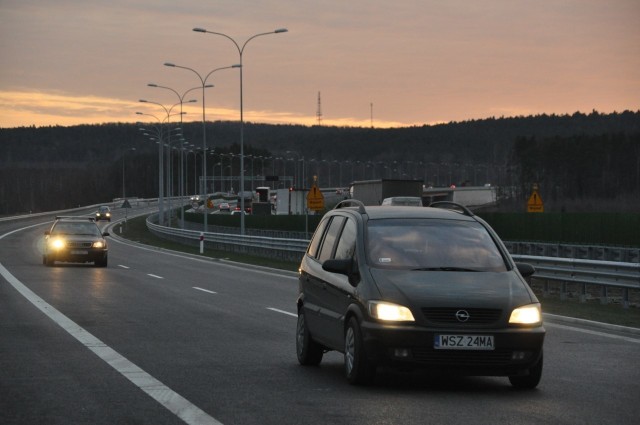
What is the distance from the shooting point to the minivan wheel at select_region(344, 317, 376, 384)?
9.62 meters

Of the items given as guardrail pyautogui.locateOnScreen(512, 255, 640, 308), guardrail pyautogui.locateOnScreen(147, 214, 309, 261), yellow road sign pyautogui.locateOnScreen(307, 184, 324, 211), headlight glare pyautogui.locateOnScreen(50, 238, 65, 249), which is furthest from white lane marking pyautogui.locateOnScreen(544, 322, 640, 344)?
yellow road sign pyautogui.locateOnScreen(307, 184, 324, 211)

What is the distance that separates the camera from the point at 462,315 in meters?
9.41

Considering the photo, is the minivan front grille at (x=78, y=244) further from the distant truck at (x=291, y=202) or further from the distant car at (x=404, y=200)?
the distant truck at (x=291, y=202)

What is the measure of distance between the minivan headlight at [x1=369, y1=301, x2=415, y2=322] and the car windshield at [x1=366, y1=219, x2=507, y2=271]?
0.70m

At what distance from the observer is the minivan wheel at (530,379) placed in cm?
971

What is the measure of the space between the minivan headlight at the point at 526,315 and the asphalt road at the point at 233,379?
0.60 meters

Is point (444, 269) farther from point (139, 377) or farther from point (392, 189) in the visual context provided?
point (392, 189)

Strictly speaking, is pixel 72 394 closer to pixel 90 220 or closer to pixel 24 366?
pixel 24 366

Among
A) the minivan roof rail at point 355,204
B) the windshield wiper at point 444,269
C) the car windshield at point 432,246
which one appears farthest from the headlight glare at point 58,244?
the windshield wiper at point 444,269

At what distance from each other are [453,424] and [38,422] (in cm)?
282

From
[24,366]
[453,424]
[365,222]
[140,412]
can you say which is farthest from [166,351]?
[453,424]

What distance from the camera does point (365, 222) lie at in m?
10.9

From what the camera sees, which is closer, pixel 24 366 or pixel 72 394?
pixel 72 394

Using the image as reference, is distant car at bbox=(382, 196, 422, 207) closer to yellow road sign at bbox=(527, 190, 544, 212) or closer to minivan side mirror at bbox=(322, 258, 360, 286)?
yellow road sign at bbox=(527, 190, 544, 212)
